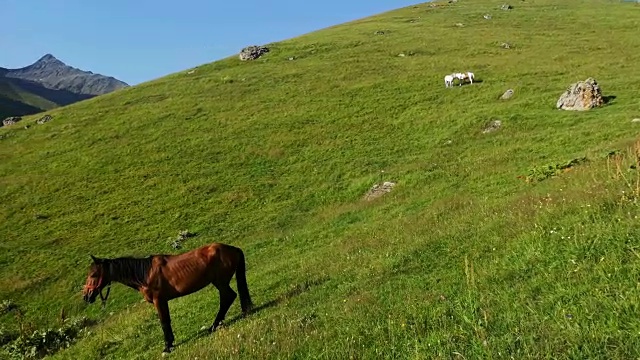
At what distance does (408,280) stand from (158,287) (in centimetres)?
623

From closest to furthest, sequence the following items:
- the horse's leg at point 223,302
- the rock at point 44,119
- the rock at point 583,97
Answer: the horse's leg at point 223,302 < the rock at point 583,97 < the rock at point 44,119

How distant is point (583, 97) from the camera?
35719 mm

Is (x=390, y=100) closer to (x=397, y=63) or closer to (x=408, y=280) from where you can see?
(x=397, y=63)

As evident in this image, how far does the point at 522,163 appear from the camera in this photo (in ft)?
81.5

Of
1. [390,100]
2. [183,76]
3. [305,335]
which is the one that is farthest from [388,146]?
[183,76]

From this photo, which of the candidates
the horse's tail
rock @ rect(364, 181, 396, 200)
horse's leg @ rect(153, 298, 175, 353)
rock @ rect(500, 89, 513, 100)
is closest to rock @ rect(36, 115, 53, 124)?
rock @ rect(364, 181, 396, 200)

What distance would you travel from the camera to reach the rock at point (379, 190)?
28828 millimetres

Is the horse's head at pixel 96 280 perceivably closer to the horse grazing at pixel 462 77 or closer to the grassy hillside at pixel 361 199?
the grassy hillside at pixel 361 199

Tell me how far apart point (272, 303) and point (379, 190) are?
16.9 m

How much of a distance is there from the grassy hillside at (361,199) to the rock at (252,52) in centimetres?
321

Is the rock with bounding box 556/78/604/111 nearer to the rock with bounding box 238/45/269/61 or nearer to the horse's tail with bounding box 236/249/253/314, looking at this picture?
the horse's tail with bounding box 236/249/253/314

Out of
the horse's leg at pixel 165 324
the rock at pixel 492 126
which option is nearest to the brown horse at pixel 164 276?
the horse's leg at pixel 165 324

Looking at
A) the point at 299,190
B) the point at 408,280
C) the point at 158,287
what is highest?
the point at 158,287

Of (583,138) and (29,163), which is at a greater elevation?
(29,163)
